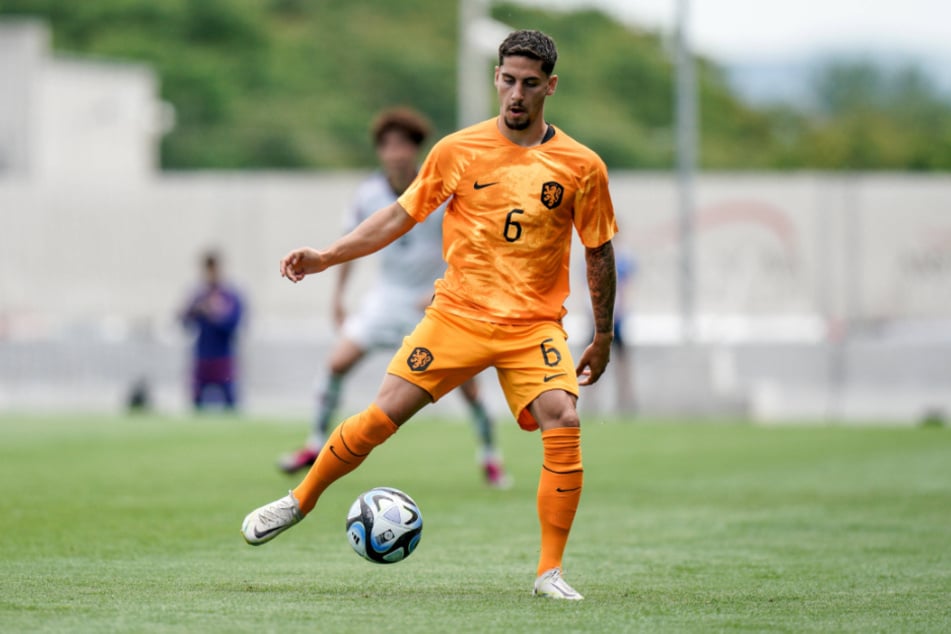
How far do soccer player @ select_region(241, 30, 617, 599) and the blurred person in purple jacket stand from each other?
14.5 m

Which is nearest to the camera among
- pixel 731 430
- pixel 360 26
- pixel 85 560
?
pixel 85 560

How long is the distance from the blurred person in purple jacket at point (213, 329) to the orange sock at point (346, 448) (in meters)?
14.3

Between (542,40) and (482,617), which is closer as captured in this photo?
(482,617)

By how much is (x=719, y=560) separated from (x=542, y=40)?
2.69 meters

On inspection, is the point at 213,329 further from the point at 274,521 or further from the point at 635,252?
the point at 274,521

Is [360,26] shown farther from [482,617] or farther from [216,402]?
[482,617]

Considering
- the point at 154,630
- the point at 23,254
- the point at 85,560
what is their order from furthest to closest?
1. the point at 23,254
2. the point at 85,560
3. the point at 154,630

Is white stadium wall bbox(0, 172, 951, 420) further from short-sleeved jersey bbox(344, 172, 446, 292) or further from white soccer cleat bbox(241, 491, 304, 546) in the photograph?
white soccer cleat bbox(241, 491, 304, 546)

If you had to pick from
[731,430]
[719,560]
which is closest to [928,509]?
[719,560]

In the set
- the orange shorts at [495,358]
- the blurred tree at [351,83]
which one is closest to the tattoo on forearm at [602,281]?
the orange shorts at [495,358]

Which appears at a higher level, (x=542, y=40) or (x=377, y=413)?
(x=542, y=40)

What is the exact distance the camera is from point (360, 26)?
88.6 metres

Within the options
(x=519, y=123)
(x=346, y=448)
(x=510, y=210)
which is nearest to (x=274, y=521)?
(x=346, y=448)

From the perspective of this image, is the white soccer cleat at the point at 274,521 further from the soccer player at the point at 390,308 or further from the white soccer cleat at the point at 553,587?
the soccer player at the point at 390,308
